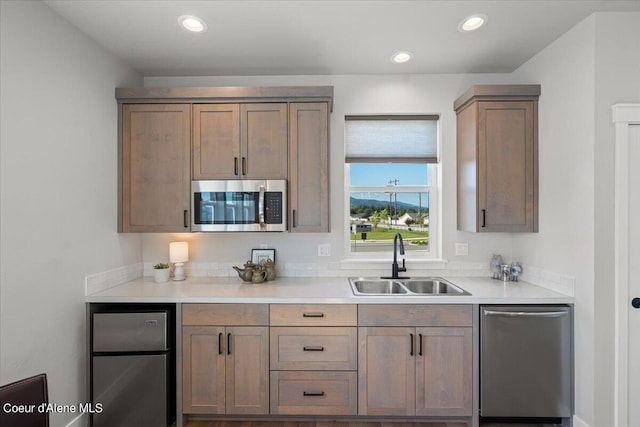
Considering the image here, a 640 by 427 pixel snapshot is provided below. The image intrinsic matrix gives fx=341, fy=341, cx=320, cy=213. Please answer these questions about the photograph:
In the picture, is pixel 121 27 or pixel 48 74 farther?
pixel 121 27

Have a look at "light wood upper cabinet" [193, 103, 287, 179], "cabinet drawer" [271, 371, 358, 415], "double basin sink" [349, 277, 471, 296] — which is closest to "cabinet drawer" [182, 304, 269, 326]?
"cabinet drawer" [271, 371, 358, 415]

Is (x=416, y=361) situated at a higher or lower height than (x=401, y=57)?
lower

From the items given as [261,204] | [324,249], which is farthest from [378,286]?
[261,204]

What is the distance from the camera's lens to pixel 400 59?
2.63 meters

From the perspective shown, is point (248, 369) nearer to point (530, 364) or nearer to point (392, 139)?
point (530, 364)

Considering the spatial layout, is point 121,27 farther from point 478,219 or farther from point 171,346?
point 478,219

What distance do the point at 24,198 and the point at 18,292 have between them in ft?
1.63

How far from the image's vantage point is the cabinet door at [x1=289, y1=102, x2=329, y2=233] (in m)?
2.61

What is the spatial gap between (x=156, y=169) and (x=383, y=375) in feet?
7.33

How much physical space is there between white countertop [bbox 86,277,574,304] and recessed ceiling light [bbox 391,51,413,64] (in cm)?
177

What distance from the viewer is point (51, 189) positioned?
2002 mm

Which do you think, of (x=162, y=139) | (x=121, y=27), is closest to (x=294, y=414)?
(x=162, y=139)

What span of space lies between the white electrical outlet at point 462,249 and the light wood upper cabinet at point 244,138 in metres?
1.61

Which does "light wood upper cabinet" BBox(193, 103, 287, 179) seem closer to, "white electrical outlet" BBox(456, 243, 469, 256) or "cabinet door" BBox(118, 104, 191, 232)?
"cabinet door" BBox(118, 104, 191, 232)
